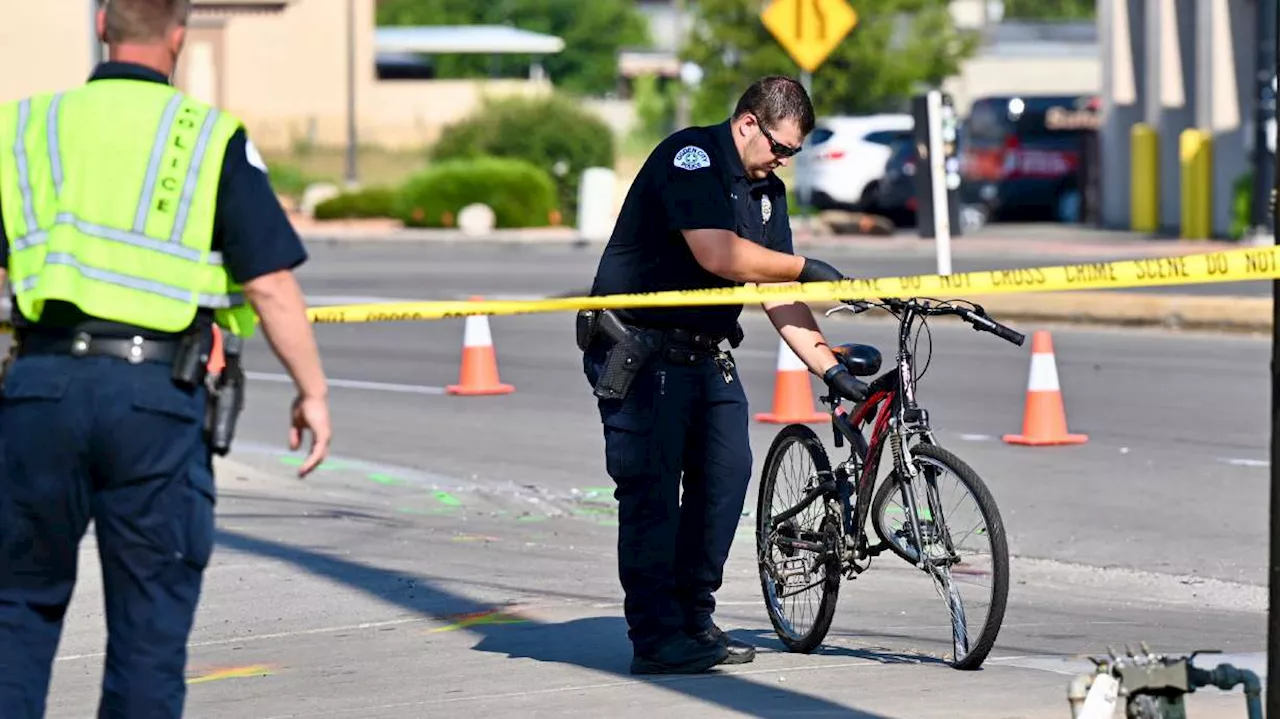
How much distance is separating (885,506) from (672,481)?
0.63m

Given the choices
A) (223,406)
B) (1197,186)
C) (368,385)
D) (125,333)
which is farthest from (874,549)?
(1197,186)

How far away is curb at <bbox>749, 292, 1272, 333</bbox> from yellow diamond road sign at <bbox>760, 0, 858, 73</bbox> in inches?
347

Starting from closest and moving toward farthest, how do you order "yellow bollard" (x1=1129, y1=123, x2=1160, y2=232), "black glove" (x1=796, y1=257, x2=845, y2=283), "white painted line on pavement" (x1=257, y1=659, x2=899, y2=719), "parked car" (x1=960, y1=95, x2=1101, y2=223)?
"white painted line on pavement" (x1=257, y1=659, x2=899, y2=719)
"black glove" (x1=796, y1=257, x2=845, y2=283)
"yellow bollard" (x1=1129, y1=123, x2=1160, y2=232)
"parked car" (x1=960, y1=95, x2=1101, y2=223)

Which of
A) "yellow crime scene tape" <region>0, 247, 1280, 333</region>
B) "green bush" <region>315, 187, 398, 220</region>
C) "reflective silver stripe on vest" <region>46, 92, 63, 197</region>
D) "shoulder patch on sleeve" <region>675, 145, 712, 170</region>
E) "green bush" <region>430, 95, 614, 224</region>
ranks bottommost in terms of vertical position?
"yellow crime scene tape" <region>0, 247, 1280, 333</region>

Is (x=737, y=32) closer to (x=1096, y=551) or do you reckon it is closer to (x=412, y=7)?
(x=1096, y=551)

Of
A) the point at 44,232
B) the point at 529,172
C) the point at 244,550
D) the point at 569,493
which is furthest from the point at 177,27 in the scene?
the point at 529,172

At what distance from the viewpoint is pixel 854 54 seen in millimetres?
46438

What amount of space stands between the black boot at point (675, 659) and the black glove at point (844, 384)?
878 mm

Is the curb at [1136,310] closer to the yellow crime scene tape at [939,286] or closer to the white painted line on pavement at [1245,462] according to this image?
the white painted line on pavement at [1245,462]

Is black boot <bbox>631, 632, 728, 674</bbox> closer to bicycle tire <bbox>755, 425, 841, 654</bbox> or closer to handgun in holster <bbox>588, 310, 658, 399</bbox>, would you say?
bicycle tire <bbox>755, 425, 841, 654</bbox>

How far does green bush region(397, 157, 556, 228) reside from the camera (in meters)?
36.5

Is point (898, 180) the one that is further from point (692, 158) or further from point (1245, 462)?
point (692, 158)

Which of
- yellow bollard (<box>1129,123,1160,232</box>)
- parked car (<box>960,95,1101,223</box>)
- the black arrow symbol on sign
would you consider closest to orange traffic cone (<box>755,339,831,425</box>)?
the black arrow symbol on sign

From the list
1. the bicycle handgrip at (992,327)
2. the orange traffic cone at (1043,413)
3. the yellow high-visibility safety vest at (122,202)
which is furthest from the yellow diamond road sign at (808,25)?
the yellow high-visibility safety vest at (122,202)
